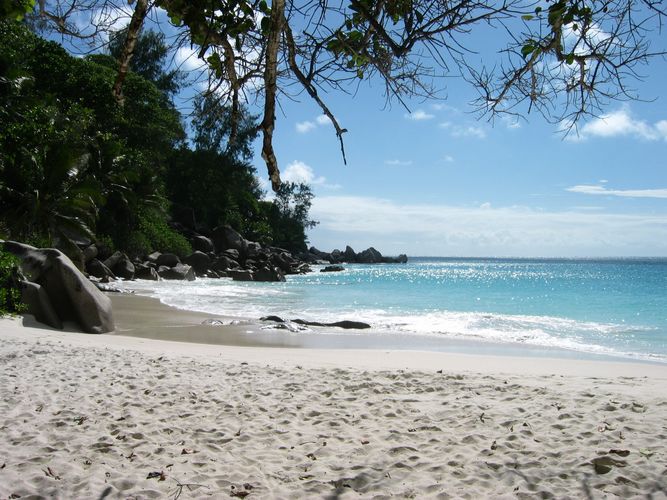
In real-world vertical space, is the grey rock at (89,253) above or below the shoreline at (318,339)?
above

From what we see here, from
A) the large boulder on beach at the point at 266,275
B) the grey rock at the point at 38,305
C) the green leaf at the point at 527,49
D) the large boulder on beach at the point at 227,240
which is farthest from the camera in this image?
the large boulder on beach at the point at 227,240

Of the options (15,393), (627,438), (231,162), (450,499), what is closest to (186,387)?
(15,393)

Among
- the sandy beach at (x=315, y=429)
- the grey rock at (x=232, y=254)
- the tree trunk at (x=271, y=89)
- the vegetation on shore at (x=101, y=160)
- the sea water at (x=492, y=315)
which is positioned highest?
the vegetation on shore at (x=101, y=160)

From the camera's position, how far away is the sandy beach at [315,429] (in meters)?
3.37

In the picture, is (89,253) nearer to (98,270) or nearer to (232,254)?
(98,270)

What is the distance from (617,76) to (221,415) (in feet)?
12.3

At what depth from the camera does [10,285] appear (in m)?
9.38

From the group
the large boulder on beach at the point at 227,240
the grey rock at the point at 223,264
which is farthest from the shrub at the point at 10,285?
the large boulder on beach at the point at 227,240

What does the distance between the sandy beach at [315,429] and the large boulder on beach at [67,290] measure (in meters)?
2.55

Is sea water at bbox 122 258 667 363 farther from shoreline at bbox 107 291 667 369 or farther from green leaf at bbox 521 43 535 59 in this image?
green leaf at bbox 521 43 535 59

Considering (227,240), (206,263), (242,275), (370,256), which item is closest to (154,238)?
(206,263)

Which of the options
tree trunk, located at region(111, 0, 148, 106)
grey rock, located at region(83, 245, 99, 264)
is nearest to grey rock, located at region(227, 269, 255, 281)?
grey rock, located at region(83, 245, 99, 264)

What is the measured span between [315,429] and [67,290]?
6.96 meters

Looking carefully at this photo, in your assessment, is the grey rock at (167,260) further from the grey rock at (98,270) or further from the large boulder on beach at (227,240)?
the large boulder on beach at (227,240)
